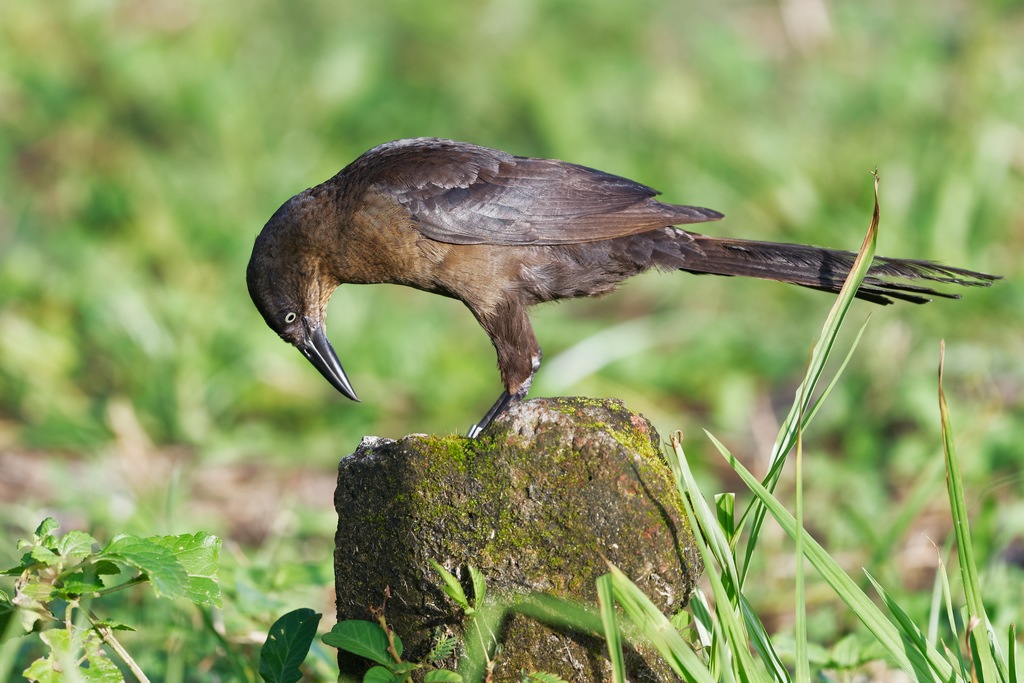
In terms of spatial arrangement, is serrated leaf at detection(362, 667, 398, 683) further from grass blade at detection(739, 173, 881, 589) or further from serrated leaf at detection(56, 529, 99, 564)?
grass blade at detection(739, 173, 881, 589)

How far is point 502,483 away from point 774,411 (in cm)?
404

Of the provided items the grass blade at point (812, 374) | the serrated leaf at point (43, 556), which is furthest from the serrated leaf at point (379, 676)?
the grass blade at point (812, 374)

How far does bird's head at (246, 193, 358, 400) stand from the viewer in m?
4.08

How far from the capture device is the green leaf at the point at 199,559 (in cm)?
233

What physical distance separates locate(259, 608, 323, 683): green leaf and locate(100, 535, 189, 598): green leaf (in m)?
0.36

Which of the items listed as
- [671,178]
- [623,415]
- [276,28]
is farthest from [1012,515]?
[276,28]

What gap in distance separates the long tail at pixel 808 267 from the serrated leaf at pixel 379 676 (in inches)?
77.2

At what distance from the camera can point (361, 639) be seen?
2.39 meters

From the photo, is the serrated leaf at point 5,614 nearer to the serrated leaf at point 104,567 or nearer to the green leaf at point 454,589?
the serrated leaf at point 104,567

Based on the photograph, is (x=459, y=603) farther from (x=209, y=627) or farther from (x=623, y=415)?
(x=209, y=627)

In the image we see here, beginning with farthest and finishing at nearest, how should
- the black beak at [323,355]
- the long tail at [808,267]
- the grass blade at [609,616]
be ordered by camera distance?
1. the black beak at [323,355]
2. the long tail at [808,267]
3. the grass blade at [609,616]

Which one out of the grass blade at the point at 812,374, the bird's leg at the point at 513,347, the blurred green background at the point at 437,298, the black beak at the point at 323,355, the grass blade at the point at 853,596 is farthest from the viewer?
the blurred green background at the point at 437,298

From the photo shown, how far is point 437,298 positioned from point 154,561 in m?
6.09

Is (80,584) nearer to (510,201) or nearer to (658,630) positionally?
(658,630)
